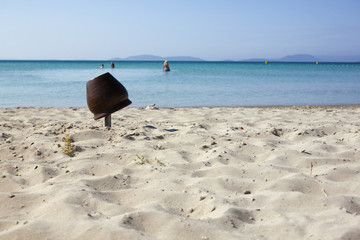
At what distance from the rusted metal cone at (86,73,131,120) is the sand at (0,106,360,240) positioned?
0.31m

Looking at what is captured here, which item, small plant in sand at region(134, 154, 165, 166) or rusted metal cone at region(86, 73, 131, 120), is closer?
small plant in sand at region(134, 154, 165, 166)

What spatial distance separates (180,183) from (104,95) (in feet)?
6.38

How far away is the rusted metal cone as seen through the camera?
13.7 ft

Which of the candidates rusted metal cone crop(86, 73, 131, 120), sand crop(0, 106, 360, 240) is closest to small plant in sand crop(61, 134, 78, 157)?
sand crop(0, 106, 360, 240)

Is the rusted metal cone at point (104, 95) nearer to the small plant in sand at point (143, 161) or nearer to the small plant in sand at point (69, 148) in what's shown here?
the small plant in sand at point (69, 148)

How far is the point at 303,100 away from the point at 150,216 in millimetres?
10074

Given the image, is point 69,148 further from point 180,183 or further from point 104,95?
point 180,183

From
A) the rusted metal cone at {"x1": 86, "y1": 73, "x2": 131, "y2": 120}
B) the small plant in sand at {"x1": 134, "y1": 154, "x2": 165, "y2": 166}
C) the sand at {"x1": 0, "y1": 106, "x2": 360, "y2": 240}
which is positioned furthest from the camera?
the rusted metal cone at {"x1": 86, "y1": 73, "x2": 131, "y2": 120}

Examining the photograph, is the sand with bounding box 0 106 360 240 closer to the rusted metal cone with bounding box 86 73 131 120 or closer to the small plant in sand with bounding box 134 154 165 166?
the small plant in sand with bounding box 134 154 165 166

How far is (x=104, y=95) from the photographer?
4.18 m

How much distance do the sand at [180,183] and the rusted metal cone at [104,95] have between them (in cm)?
31

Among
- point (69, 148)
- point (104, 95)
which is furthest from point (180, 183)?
point (104, 95)

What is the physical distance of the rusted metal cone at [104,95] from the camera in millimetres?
4180

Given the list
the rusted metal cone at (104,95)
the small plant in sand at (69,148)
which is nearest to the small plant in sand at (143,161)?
the small plant in sand at (69,148)
